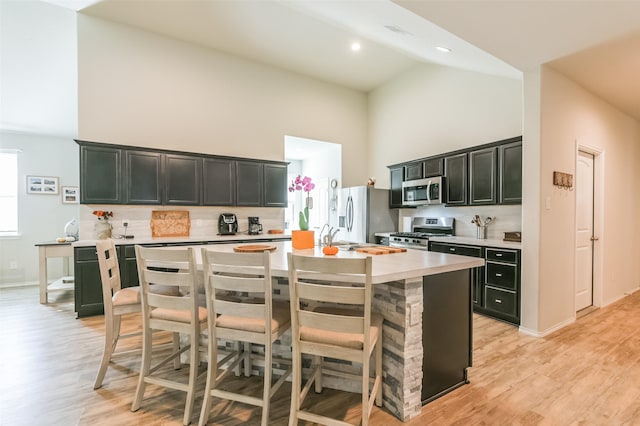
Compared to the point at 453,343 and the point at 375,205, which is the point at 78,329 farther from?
the point at 375,205

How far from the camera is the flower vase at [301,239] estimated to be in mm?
2533

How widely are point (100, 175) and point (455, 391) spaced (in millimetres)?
4709

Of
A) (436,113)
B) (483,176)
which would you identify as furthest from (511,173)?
(436,113)

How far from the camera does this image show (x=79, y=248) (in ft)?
Result: 11.5

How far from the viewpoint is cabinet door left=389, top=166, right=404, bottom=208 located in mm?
5367

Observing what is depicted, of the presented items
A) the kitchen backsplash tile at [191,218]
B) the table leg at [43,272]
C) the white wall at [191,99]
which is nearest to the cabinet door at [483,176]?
the white wall at [191,99]

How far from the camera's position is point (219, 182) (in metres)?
4.77

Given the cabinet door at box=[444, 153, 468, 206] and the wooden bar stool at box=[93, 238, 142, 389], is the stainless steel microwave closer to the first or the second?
the cabinet door at box=[444, 153, 468, 206]

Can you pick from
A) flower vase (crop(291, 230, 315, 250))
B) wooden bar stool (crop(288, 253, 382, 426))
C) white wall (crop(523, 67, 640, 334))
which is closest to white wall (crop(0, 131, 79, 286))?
flower vase (crop(291, 230, 315, 250))

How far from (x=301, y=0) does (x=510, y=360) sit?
4174 mm

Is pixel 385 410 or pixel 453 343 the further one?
pixel 453 343

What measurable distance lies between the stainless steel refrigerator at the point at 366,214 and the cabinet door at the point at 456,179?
1.34 metres

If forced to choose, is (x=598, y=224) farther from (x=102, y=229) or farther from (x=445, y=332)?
(x=102, y=229)

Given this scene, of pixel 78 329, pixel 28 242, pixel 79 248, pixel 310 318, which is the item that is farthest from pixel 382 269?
pixel 28 242
